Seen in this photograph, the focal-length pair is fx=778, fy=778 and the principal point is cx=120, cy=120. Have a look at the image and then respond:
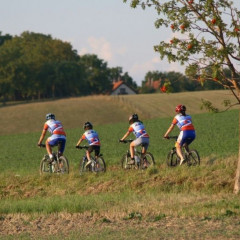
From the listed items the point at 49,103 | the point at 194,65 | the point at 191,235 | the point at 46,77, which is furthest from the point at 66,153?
the point at 46,77

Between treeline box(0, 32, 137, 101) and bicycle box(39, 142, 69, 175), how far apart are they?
7609 cm

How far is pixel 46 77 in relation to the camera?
106 m

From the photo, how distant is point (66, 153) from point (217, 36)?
1571cm

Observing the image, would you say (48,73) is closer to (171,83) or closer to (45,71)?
(45,71)

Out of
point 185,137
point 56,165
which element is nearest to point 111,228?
point 185,137

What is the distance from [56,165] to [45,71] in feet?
278

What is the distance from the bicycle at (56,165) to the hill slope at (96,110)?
136 ft

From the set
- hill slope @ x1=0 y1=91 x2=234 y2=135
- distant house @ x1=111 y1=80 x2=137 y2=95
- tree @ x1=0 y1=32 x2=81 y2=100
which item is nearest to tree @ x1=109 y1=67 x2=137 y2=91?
A: distant house @ x1=111 y1=80 x2=137 y2=95

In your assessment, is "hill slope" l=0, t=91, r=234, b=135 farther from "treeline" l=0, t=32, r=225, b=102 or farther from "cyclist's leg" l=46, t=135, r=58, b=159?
"cyclist's leg" l=46, t=135, r=58, b=159

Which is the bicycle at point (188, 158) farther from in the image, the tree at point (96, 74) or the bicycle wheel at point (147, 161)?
the tree at point (96, 74)

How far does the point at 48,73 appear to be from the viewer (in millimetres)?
107125

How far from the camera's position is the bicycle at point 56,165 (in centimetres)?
2170

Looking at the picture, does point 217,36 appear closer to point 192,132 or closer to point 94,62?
point 192,132

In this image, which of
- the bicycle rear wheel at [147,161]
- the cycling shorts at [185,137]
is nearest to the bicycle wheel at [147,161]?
the bicycle rear wheel at [147,161]
